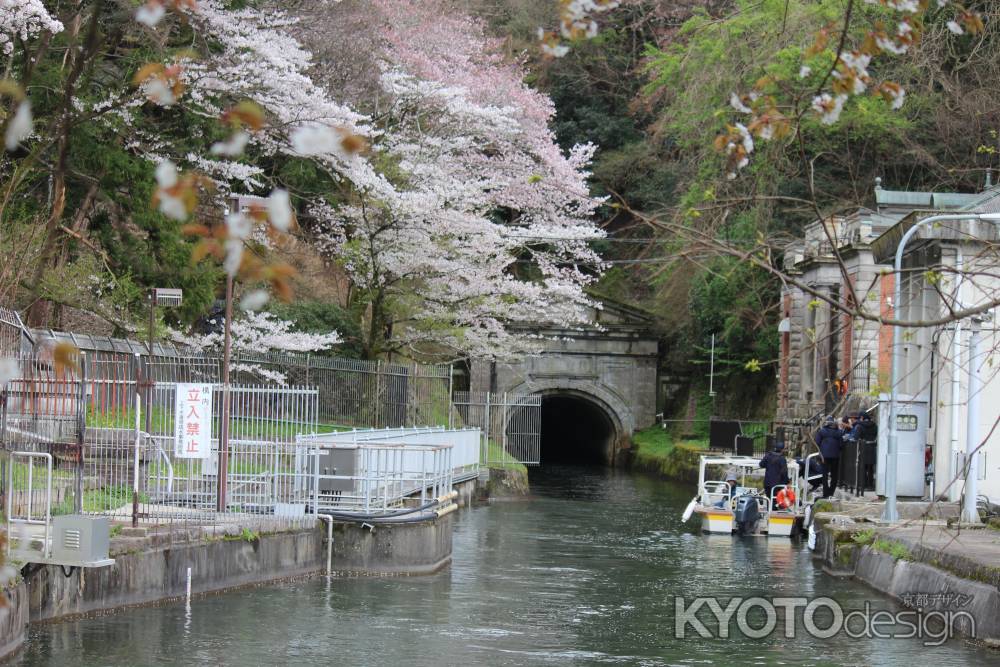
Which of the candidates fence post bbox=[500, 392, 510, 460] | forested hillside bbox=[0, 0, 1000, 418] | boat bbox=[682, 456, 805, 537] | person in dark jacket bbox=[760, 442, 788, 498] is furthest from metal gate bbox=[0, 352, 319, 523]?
fence post bbox=[500, 392, 510, 460]

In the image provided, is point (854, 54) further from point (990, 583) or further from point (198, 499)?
point (198, 499)

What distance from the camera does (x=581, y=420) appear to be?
60.4m

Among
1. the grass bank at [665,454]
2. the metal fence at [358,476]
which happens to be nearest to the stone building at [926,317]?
the grass bank at [665,454]

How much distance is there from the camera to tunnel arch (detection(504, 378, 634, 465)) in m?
52.7

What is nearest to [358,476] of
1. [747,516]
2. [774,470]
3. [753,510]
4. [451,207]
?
[747,516]

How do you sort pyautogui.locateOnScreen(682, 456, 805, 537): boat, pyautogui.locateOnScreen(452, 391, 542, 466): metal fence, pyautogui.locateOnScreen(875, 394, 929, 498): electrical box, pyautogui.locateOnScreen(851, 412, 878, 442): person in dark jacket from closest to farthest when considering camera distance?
pyautogui.locateOnScreen(875, 394, 929, 498): electrical box → pyautogui.locateOnScreen(851, 412, 878, 442): person in dark jacket → pyautogui.locateOnScreen(682, 456, 805, 537): boat → pyautogui.locateOnScreen(452, 391, 542, 466): metal fence

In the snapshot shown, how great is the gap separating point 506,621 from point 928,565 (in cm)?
506

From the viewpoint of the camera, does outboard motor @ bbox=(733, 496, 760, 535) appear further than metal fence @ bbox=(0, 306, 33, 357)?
Yes

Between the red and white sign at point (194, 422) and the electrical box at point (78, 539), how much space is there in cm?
283

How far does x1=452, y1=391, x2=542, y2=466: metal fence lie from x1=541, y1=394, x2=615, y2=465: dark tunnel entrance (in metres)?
5.87

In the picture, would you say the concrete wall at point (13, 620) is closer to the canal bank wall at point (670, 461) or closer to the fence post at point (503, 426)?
the fence post at point (503, 426)

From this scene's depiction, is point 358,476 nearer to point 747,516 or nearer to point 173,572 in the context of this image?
point 173,572

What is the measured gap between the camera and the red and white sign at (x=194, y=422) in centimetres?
1548

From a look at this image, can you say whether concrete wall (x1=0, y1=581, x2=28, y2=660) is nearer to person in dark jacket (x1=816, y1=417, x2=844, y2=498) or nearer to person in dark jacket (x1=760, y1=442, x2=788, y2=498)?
person in dark jacket (x1=816, y1=417, x2=844, y2=498)
